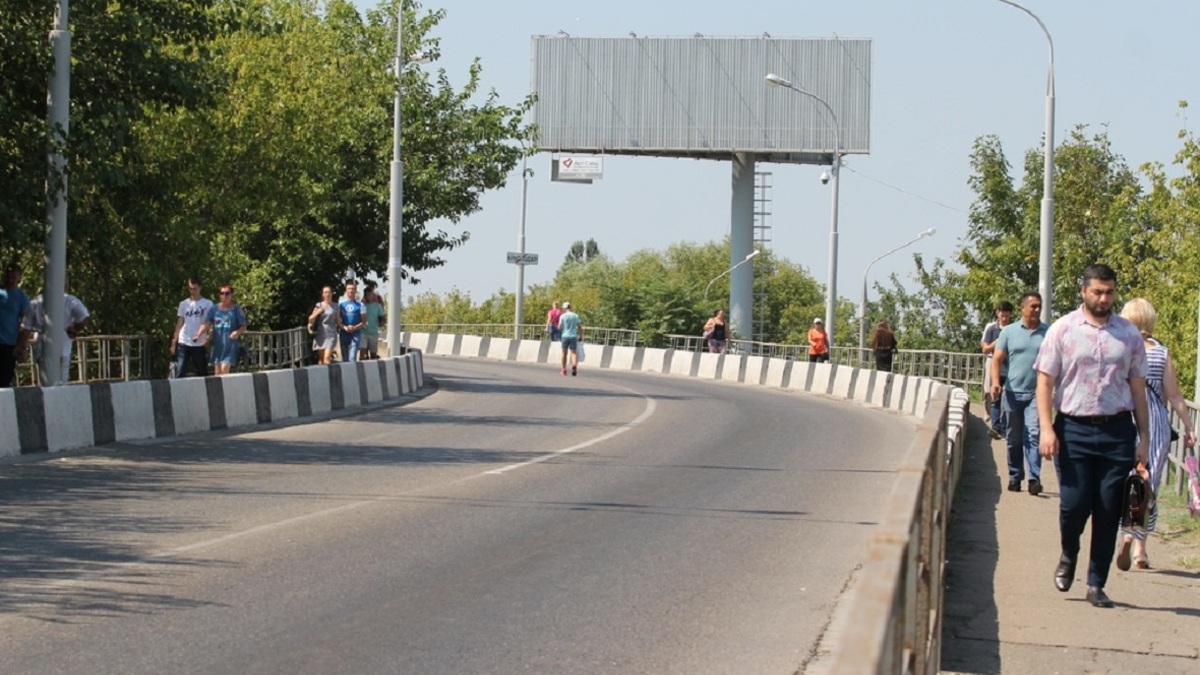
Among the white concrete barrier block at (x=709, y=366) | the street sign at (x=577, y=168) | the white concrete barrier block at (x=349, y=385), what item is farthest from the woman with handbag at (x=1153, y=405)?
the street sign at (x=577, y=168)

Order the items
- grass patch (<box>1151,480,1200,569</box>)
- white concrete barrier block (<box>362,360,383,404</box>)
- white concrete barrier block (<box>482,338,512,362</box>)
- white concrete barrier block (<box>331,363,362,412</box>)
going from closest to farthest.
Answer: grass patch (<box>1151,480,1200,569</box>)
white concrete barrier block (<box>331,363,362,412</box>)
white concrete barrier block (<box>362,360,383,404</box>)
white concrete barrier block (<box>482,338,512,362</box>)

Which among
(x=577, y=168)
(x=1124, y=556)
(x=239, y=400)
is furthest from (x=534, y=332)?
(x=1124, y=556)

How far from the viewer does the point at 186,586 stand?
30.7 feet

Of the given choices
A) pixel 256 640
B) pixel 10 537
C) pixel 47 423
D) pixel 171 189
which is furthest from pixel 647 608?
pixel 171 189

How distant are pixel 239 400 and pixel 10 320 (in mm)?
3735

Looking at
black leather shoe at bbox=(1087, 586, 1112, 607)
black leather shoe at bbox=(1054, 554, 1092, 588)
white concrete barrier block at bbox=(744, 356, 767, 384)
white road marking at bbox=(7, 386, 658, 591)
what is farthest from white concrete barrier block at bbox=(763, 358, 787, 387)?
black leather shoe at bbox=(1087, 586, 1112, 607)

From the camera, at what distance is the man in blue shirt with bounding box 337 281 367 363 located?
1287 inches

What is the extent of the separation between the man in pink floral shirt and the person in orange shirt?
3532 centimetres

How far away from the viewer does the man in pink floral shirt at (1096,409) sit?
975 centimetres

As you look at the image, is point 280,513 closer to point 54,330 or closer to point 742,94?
point 54,330

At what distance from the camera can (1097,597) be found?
390 inches

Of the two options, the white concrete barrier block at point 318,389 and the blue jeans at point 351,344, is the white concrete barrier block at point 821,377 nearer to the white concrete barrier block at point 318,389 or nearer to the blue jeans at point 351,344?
the blue jeans at point 351,344

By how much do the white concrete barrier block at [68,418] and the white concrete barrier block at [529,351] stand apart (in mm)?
44462

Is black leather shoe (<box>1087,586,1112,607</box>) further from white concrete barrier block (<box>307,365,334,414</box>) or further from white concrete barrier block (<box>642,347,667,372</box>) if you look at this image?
white concrete barrier block (<box>642,347,667,372</box>)
